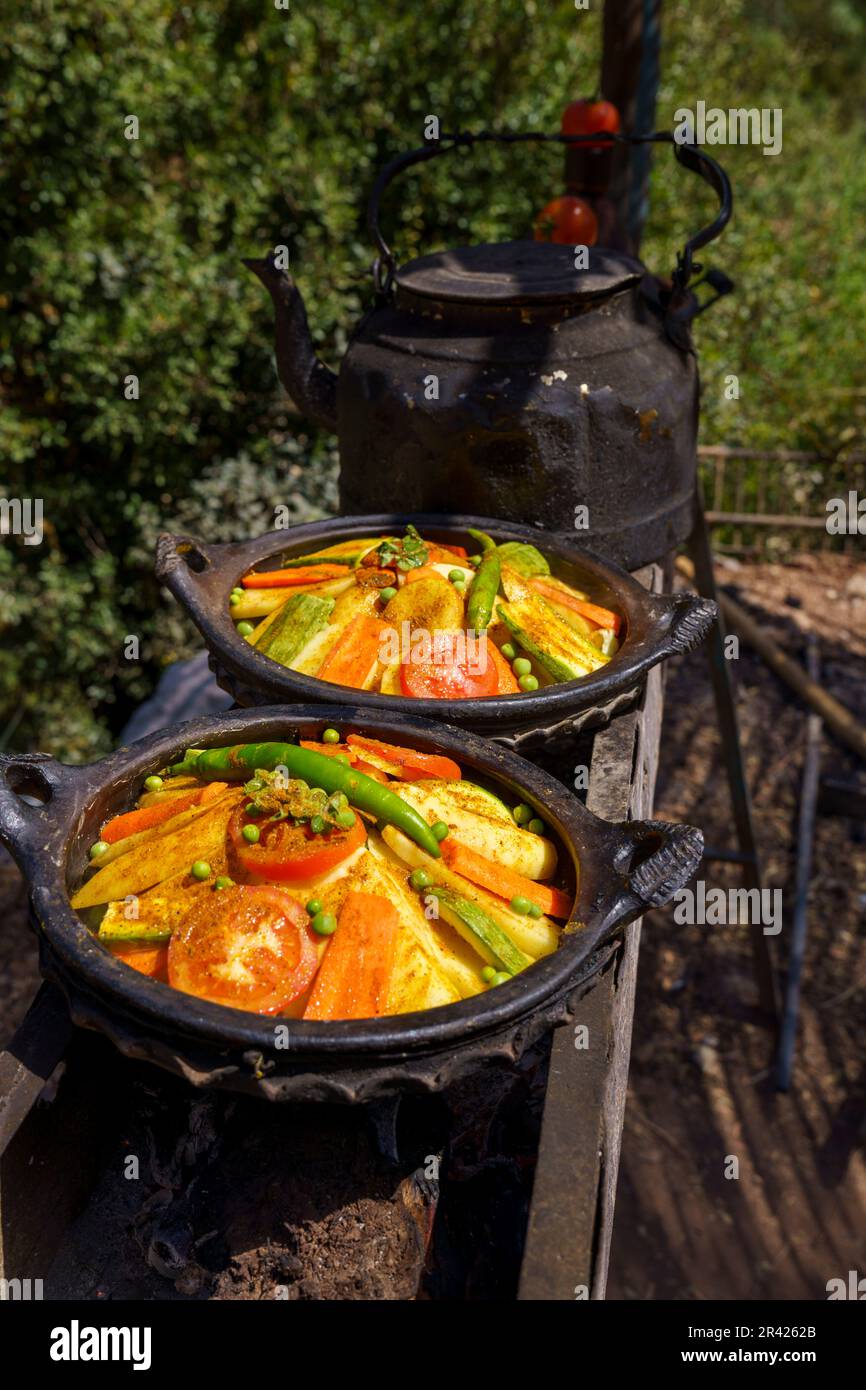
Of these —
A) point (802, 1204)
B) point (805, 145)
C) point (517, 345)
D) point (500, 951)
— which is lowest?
point (802, 1204)

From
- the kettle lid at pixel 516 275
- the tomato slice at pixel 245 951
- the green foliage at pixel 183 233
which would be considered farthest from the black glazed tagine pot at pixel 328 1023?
the green foliage at pixel 183 233

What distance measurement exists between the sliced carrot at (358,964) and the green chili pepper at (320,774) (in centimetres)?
18

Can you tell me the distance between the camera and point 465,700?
2.37m

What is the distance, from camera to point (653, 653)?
2.55m

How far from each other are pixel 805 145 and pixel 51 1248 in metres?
13.6

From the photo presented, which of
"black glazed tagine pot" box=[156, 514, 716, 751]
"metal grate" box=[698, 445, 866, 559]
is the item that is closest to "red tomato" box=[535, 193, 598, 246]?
"black glazed tagine pot" box=[156, 514, 716, 751]

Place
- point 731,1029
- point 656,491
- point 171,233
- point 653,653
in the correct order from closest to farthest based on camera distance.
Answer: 1. point 653,653
2. point 656,491
3. point 731,1029
4. point 171,233

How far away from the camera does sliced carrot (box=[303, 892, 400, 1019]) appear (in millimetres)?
1770

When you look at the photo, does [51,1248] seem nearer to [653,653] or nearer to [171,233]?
[653,653]

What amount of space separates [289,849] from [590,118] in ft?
11.6

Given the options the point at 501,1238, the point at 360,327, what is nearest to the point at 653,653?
the point at 501,1238

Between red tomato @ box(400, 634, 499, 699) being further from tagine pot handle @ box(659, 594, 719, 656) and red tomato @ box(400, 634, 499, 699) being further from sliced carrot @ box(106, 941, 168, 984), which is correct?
sliced carrot @ box(106, 941, 168, 984)

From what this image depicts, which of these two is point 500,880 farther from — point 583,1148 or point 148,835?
point 148,835

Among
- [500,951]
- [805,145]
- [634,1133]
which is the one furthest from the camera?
[805,145]
